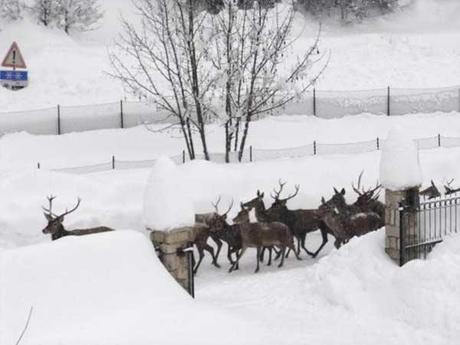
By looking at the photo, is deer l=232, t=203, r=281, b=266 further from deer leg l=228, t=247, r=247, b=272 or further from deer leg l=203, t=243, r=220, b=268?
deer leg l=203, t=243, r=220, b=268

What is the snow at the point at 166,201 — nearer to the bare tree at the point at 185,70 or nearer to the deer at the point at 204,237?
the deer at the point at 204,237

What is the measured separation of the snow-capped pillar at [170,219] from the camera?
468 inches

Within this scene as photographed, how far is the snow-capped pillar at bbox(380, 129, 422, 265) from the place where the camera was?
43.5 feet

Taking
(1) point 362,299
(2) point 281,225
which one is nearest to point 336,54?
(2) point 281,225

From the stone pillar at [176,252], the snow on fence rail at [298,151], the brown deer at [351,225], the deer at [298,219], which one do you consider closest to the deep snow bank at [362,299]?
the stone pillar at [176,252]

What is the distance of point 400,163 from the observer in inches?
529

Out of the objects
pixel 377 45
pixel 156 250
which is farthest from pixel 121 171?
pixel 377 45

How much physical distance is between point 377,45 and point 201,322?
27292 millimetres

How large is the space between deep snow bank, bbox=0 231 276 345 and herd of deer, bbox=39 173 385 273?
13.1 ft

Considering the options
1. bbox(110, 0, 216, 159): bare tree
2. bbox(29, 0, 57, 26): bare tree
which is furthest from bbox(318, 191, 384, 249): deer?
bbox(29, 0, 57, 26): bare tree

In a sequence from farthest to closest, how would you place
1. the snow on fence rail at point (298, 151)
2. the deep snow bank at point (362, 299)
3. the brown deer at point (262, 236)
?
the snow on fence rail at point (298, 151) < the brown deer at point (262, 236) < the deep snow bank at point (362, 299)

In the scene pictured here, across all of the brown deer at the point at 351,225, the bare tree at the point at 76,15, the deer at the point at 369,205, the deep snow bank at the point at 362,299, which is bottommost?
the deep snow bank at the point at 362,299

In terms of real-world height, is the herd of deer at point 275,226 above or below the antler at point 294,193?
below

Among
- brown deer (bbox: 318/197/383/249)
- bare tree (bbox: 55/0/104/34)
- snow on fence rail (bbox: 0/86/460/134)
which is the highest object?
bare tree (bbox: 55/0/104/34)
